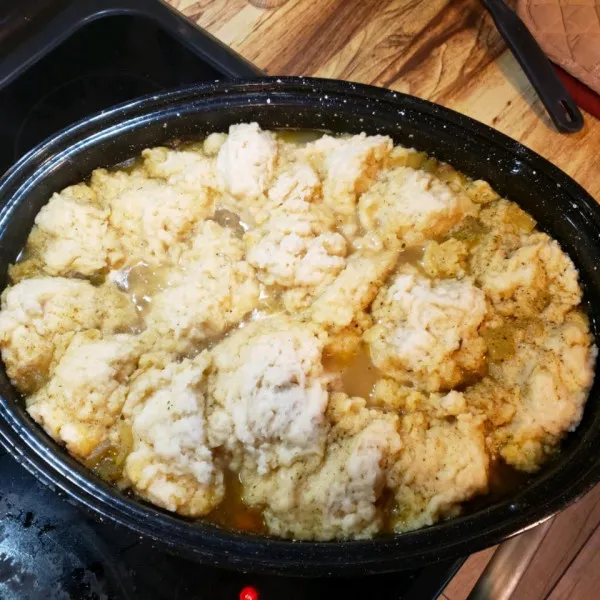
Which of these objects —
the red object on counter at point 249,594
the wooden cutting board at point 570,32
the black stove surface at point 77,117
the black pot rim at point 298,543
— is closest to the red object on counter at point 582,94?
the wooden cutting board at point 570,32

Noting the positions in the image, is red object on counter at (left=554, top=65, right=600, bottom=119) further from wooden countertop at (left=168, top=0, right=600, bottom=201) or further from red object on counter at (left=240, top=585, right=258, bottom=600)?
red object on counter at (left=240, top=585, right=258, bottom=600)

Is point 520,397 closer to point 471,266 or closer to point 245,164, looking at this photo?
point 471,266

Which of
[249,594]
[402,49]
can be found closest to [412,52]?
[402,49]

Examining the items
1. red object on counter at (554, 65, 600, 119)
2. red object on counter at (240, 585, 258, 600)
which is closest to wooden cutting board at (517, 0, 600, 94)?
red object on counter at (554, 65, 600, 119)

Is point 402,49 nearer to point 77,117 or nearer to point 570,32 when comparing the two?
point 570,32

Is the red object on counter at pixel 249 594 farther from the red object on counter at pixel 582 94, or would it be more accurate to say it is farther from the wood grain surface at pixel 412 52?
the red object on counter at pixel 582 94

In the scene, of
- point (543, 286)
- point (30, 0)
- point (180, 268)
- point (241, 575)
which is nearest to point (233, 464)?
point (241, 575)
